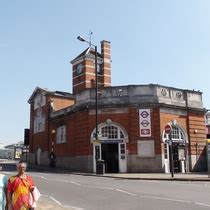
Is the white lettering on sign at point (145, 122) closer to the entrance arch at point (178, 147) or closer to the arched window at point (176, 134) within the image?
the entrance arch at point (178, 147)

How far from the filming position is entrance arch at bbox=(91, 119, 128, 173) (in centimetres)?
3142

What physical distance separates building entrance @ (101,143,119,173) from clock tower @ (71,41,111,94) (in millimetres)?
18892

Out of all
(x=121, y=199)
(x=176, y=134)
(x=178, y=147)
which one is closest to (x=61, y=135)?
(x=176, y=134)

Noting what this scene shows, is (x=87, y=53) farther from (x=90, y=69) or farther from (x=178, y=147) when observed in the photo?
(x=178, y=147)

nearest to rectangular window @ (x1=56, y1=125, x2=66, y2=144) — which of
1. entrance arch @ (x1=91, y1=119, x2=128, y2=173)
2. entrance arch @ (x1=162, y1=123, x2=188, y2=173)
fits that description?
entrance arch @ (x1=91, y1=119, x2=128, y2=173)

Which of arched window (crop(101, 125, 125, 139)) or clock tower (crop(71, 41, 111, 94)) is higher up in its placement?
clock tower (crop(71, 41, 111, 94))

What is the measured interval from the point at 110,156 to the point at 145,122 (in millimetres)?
4074

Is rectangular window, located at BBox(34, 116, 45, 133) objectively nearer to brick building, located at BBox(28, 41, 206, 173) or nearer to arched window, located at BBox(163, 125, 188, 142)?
brick building, located at BBox(28, 41, 206, 173)

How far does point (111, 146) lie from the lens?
1259 inches

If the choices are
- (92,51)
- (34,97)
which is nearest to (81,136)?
(34,97)

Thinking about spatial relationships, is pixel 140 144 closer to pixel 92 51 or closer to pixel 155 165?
pixel 155 165

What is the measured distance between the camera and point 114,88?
32.2 meters

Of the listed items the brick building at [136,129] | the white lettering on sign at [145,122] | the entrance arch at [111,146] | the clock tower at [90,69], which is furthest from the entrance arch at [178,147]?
the clock tower at [90,69]

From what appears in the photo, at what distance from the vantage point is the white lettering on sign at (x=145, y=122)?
31203 mm
